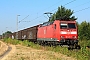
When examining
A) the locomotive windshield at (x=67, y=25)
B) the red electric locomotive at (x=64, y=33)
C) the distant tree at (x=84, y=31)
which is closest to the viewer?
the red electric locomotive at (x=64, y=33)

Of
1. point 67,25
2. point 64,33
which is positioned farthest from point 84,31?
point 64,33

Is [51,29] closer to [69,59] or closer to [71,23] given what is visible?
[71,23]

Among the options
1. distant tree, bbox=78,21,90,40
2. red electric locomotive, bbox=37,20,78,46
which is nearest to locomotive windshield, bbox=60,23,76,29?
red electric locomotive, bbox=37,20,78,46

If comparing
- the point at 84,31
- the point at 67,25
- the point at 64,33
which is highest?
the point at 84,31

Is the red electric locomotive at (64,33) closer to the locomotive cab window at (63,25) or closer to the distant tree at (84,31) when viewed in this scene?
the locomotive cab window at (63,25)

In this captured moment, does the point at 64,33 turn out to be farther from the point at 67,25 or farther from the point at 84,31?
the point at 84,31

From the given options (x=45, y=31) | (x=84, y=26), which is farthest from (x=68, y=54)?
(x=84, y=26)

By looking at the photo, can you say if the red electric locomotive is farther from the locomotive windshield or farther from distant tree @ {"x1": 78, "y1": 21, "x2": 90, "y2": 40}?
distant tree @ {"x1": 78, "y1": 21, "x2": 90, "y2": 40}

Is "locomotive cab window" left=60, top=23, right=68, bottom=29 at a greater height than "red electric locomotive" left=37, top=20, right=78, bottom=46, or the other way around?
"locomotive cab window" left=60, top=23, right=68, bottom=29

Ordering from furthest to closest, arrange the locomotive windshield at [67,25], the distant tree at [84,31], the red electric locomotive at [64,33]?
1. the distant tree at [84,31]
2. the locomotive windshield at [67,25]
3. the red electric locomotive at [64,33]

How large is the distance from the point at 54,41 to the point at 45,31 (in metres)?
5.61

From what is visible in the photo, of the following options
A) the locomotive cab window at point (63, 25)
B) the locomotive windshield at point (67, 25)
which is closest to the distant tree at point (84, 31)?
the locomotive windshield at point (67, 25)

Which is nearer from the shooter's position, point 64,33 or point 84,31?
point 64,33

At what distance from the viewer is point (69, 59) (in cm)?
1536
